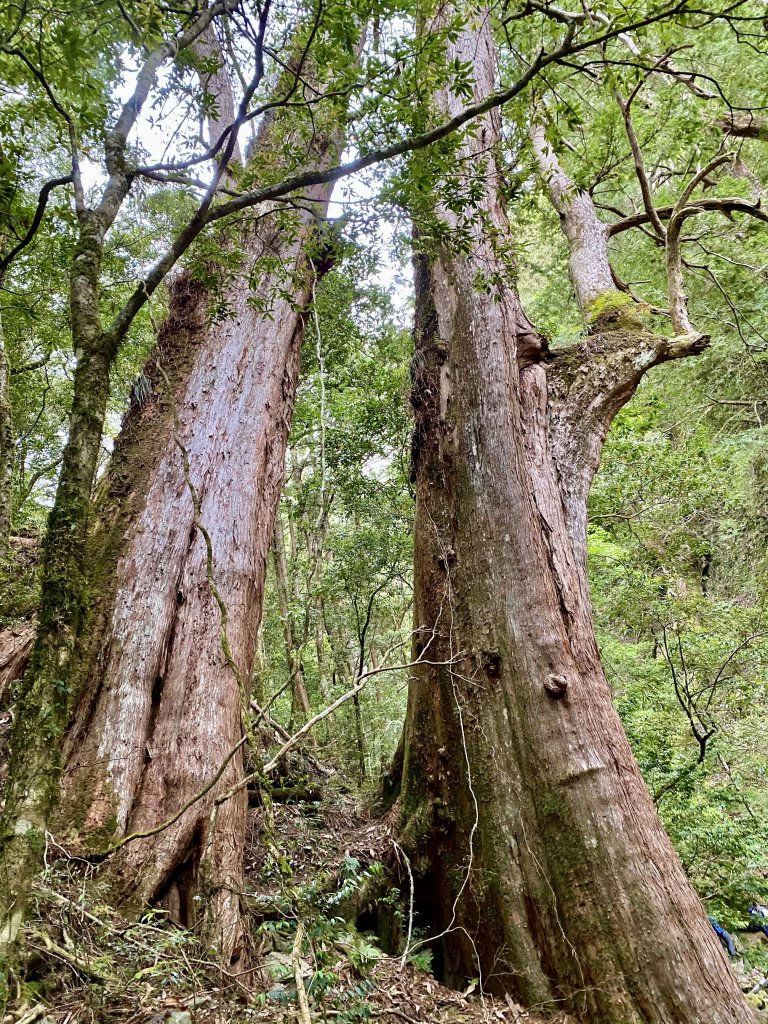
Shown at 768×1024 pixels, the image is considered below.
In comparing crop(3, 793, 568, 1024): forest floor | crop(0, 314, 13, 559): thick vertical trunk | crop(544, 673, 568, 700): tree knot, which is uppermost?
crop(0, 314, 13, 559): thick vertical trunk

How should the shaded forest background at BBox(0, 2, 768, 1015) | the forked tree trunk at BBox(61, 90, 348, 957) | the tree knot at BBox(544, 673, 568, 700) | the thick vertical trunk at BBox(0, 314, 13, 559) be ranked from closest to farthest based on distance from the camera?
the forked tree trunk at BBox(61, 90, 348, 957), the tree knot at BBox(544, 673, 568, 700), the shaded forest background at BBox(0, 2, 768, 1015), the thick vertical trunk at BBox(0, 314, 13, 559)

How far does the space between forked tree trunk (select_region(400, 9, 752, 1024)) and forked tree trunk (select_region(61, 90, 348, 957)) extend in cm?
124

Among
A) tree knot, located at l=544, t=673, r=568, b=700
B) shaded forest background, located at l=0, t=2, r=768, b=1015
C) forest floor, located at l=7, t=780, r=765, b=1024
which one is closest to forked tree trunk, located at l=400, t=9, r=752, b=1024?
tree knot, located at l=544, t=673, r=568, b=700

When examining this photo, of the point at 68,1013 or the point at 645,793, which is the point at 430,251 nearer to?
the point at 645,793

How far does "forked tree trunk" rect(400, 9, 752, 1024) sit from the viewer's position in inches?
104

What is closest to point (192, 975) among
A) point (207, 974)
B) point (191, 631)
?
point (207, 974)

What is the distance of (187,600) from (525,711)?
2.26 metres

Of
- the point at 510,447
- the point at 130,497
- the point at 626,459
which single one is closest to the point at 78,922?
the point at 130,497

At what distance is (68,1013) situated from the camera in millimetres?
1867

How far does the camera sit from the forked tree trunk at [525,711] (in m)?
2.64

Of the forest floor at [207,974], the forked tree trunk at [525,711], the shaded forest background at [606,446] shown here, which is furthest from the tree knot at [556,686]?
the forest floor at [207,974]

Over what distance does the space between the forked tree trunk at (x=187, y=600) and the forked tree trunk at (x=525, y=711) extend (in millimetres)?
1245

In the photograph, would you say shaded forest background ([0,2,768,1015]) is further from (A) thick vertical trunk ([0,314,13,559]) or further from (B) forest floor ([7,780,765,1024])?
(B) forest floor ([7,780,765,1024])

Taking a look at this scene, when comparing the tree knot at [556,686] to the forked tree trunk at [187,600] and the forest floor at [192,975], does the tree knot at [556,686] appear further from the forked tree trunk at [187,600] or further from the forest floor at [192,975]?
the forked tree trunk at [187,600]
